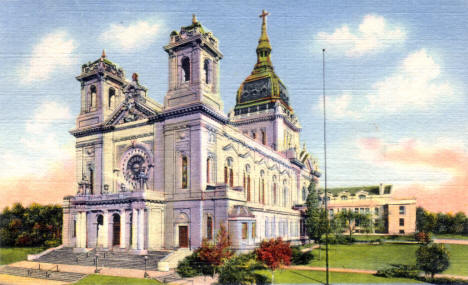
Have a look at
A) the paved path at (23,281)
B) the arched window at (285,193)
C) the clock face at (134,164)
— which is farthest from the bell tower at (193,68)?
the arched window at (285,193)

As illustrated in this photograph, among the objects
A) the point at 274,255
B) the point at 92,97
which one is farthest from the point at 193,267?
the point at 92,97

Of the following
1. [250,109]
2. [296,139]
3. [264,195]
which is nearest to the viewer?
[264,195]

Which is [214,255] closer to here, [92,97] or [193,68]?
[193,68]

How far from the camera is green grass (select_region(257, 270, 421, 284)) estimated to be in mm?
23156

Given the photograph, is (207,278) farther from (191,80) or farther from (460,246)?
(460,246)

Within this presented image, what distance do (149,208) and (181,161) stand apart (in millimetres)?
4732

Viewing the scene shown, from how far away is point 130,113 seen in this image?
3481 cm

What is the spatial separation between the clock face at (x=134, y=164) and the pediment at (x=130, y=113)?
3116 mm

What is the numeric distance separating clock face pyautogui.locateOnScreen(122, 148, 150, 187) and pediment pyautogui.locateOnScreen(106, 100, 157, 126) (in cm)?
312

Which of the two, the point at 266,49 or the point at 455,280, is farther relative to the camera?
the point at 266,49

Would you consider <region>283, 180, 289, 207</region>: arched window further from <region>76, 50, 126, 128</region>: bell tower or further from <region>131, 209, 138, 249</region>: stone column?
<region>131, 209, 138, 249</region>: stone column

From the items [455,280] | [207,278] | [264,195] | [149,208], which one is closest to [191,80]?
[149,208]

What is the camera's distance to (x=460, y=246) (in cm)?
3438

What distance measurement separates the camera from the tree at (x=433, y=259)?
77.4ft
